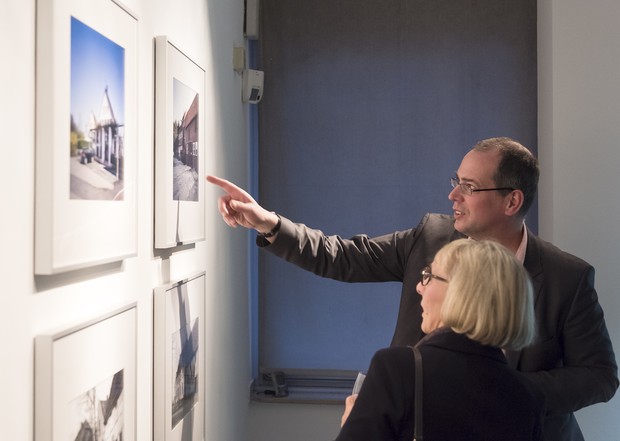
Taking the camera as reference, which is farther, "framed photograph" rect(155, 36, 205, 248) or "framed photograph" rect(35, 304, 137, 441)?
"framed photograph" rect(155, 36, 205, 248)

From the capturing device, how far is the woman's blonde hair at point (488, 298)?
1581 mm

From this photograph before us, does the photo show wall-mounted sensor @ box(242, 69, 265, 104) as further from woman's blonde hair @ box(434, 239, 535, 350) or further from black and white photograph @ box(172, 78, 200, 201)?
woman's blonde hair @ box(434, 239, 535, 350)

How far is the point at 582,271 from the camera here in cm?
231

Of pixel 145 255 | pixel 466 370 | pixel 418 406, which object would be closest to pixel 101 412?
pixel 145 255

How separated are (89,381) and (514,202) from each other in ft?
4.77

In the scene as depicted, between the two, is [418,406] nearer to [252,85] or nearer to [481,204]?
[481,204]

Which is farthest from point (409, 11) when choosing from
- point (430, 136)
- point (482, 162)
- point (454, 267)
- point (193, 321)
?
point (454, 267)

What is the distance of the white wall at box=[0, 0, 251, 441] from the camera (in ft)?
3.92

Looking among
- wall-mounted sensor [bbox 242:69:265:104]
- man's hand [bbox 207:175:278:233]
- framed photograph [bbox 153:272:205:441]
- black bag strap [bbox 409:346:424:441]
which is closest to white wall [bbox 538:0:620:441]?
wall-mounted sensor [bbox 242:69:265:104]

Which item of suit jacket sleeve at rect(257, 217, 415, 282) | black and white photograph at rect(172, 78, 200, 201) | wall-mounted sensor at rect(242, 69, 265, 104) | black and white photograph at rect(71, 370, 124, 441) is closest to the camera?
black and white photograph at rect(71, 370, 124, 441)

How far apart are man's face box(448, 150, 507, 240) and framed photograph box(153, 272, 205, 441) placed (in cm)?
88

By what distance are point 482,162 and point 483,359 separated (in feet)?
3.19

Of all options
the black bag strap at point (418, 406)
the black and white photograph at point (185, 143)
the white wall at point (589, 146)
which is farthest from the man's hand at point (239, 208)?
the white wall at point (589, 146)

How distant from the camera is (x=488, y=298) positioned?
5.29 ft
